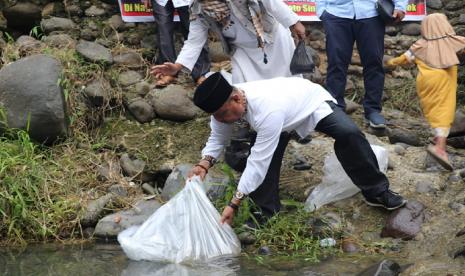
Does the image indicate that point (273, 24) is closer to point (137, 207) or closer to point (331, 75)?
point (331, 75)

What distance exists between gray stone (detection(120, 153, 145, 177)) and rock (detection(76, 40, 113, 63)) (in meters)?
1.18

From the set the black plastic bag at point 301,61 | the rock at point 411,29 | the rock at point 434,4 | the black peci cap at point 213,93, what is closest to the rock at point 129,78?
the black plastic bag at point 301,61

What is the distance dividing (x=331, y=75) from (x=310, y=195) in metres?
1.27

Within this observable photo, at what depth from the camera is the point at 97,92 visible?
6.46 metres

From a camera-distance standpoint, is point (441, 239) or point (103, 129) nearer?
point (441, 239)

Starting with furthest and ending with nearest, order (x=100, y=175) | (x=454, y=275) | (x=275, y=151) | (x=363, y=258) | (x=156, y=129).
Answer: (x=156, y=129) → (x=100, y=175) → (x=275, y=151) → (x=363, y=258) → (x=454, y=275)

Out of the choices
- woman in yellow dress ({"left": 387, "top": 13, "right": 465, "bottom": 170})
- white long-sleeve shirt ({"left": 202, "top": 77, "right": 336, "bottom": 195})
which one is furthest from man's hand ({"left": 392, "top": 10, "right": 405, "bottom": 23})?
white long-sleeve shirt ({"left": 202, "top": 77, "right": 336, "bottom": 195})

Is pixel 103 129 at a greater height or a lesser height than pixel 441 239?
greater

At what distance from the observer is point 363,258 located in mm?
4555

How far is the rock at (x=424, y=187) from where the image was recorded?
529 centimetres

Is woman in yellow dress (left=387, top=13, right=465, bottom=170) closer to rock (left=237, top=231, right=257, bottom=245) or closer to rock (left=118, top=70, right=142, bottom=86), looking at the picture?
rock (left=237, top=231, right=257, bottom=245)

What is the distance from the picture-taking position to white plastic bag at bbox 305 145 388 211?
17.3ft

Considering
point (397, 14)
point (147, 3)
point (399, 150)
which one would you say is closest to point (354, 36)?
point (397, 14)

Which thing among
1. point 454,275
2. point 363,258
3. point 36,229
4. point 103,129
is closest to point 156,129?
point 103,129
